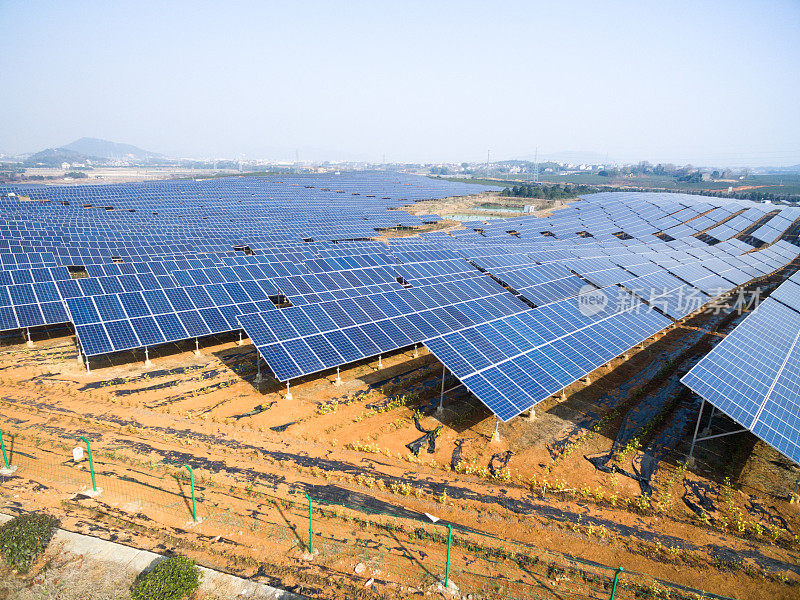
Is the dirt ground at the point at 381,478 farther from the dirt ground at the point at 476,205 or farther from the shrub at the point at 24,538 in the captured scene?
the dirt ground at the point at 476,205

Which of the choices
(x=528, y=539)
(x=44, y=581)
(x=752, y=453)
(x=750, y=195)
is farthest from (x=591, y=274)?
(x=750, y=195)

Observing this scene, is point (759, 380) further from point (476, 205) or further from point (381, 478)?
point (476, 205)

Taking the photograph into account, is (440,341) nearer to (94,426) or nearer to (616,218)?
(94,426)

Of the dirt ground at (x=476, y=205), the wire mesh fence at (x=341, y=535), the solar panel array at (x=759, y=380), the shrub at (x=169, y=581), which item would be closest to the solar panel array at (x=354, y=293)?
the solar panel array at (x=759, y=380)

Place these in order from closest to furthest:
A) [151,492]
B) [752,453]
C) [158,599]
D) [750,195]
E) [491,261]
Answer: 1. [158,599]
2. [151,492]
3. [752,453]
4. [491,261]
5. [750,195]

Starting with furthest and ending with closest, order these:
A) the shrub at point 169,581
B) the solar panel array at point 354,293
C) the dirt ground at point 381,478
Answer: the solar panel array at point 354,293, the dirt ground at point 381,478, the shrub at point 169,581
